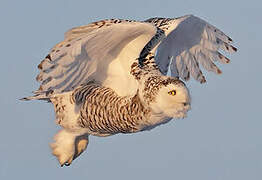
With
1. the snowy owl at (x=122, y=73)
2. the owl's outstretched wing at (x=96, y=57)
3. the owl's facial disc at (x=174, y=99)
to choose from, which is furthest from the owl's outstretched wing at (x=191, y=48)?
the owl's facial disc at (x=174, y=99)

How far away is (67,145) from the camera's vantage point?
578 inches

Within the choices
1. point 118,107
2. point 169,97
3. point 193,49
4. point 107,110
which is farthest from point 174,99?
point 193,49

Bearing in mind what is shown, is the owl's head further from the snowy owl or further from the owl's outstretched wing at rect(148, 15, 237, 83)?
the owl's outstretched wing at rect(148, 15, 237, 83)

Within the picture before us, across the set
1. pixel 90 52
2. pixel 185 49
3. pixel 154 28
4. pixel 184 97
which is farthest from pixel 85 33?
pixel 185 49

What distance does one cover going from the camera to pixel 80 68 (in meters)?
12.2

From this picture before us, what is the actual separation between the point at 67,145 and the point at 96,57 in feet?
9.06

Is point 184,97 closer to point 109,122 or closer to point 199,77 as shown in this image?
point 109,122

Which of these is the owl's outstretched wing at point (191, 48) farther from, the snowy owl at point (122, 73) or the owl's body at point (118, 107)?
the owl's body at point (118, 107)

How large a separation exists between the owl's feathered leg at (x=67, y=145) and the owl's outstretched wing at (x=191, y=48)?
7.00ft

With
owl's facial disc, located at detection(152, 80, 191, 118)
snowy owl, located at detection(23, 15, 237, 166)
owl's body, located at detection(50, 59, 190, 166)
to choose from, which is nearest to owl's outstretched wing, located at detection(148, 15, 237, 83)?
snowy owl, located at detection(23, 15, 237, 166)

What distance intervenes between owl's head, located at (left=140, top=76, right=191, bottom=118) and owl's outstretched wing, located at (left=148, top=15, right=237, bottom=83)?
2223 mm

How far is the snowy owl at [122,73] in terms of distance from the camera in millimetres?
11484

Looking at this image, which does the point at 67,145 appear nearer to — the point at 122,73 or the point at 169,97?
the point at 122,73

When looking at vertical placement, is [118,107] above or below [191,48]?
below
